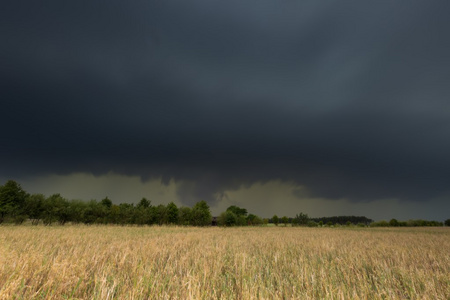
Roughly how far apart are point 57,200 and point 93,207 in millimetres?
7320

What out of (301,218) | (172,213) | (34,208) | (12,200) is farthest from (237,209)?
(12,200)

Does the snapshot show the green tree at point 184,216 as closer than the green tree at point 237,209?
Yes

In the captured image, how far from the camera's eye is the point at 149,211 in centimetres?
5897

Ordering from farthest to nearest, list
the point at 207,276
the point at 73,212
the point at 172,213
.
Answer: the point at 172,213 → the point at 73,212 → the point at 207,276

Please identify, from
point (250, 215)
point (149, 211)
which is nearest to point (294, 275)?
point (149, 211)

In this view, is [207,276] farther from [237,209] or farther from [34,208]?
[237,209]

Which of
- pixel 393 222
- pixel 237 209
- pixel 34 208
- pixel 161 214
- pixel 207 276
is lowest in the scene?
pixel 393 222

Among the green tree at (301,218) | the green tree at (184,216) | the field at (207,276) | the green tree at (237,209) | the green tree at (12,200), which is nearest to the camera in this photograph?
the field at (207,276)

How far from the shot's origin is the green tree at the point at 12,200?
3938cm

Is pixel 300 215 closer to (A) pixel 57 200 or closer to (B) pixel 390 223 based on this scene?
(B) pixel 390 223

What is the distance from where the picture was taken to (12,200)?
141 ft

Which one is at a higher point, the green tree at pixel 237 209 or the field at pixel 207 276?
the field at pixel 207 276

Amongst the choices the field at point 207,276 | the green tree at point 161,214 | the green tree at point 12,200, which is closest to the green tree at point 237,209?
the green tree at point 161,214

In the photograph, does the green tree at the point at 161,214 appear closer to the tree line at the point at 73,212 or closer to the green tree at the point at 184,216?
the tree line at the point at 73,212
